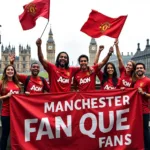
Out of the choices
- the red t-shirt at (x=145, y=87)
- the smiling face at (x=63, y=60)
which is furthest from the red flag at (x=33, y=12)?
the red t-shirt at (x=145, y=87)

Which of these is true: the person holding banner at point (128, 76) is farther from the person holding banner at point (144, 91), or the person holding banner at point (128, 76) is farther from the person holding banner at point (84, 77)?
the person holding banner at point (84, 77)

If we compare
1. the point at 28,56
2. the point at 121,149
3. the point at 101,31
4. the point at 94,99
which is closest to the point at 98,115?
the point at 94,99

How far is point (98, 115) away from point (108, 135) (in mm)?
291

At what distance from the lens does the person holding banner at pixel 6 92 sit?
3.75 m

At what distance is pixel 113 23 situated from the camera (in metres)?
5.13

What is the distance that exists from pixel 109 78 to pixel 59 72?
2.64 ft

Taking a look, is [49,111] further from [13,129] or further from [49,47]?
[49,47]

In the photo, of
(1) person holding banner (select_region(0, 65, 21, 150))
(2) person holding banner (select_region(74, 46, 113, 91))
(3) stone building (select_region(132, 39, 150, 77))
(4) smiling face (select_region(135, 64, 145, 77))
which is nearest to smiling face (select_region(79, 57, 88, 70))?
(2) person holding banner (select_region(74, 46, 113, 91))

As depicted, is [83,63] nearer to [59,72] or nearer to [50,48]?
[59,72]

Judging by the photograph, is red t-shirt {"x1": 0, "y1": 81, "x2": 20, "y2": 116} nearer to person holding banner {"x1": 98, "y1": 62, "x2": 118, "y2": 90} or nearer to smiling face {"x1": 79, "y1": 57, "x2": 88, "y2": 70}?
smiling face {"x1": 79, "y1": 57, "x2": 88, "y2": 70}

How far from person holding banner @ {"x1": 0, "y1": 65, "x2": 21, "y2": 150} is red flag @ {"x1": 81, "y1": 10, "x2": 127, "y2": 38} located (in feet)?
6.00

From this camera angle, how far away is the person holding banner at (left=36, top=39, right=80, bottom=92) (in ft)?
13.4

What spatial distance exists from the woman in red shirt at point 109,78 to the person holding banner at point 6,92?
1279 millimetres

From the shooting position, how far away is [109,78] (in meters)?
4.45
